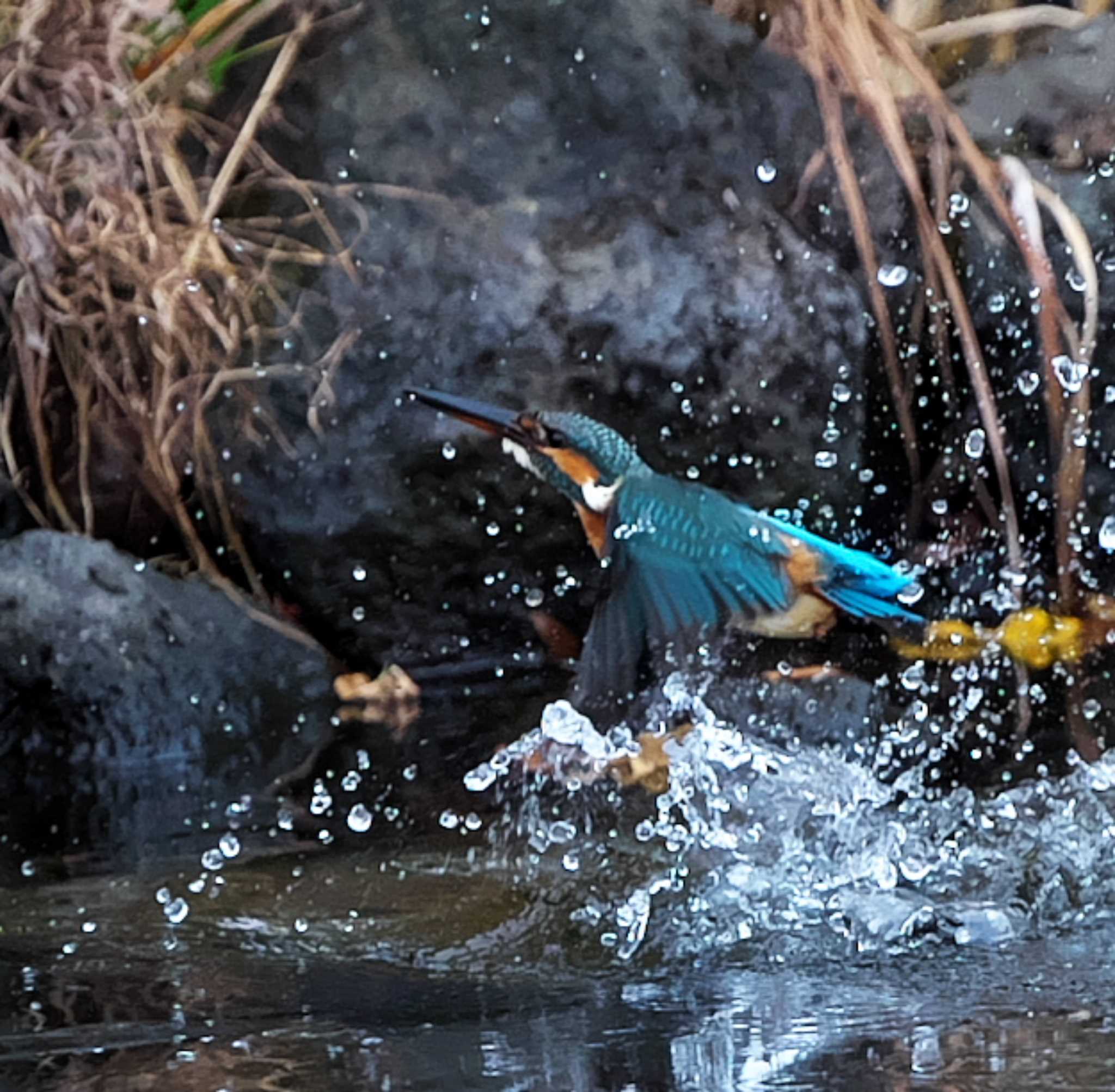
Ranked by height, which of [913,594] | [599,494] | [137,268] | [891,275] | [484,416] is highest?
[137,268]

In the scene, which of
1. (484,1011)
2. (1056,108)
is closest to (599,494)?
(484,1011)

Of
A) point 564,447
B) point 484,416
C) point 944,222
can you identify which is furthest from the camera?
point 944,222

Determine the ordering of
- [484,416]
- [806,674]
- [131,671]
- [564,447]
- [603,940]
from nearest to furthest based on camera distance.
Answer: [603,940]
[484,416]
[564,447]
[806,674]
[131,671]

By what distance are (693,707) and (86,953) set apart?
140cm

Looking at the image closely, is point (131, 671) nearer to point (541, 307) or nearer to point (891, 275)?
point (541, 307)

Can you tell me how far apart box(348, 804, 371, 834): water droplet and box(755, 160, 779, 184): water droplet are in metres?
1.76

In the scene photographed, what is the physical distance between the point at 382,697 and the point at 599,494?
4.00 feet

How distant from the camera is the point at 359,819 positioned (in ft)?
7.48

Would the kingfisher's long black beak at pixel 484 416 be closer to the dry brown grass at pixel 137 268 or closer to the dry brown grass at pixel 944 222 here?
the dry brown grass at pixel 137 268

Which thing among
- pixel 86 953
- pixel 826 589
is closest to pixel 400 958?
pixel 86 953

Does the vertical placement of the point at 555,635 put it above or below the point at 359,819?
above

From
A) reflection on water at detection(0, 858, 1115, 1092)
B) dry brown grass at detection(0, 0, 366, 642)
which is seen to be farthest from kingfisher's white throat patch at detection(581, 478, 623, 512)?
dry brown grass at detection(0, 0, 366, 642)

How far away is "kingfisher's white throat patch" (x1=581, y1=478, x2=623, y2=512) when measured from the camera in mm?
2367

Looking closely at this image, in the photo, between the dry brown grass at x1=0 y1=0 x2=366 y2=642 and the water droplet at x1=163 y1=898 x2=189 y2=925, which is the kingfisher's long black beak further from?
the dry brown grass at x1=0 y1=0 x2=366 y2=642
